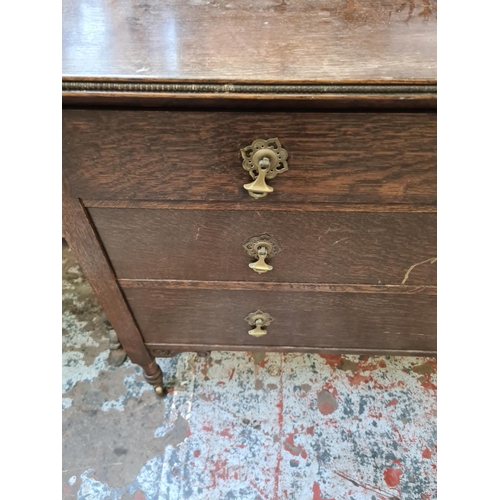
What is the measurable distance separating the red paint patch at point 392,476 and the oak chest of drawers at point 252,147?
0.50 m

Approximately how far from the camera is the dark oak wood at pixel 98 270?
24.3 inches

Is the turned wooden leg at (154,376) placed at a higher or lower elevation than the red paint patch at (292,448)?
higher

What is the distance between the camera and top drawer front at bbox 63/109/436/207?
1.57 ft

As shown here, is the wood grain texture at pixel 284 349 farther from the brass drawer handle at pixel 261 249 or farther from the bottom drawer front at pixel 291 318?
the brass drawer handle at pixel 261 249

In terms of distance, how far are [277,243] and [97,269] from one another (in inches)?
12.7

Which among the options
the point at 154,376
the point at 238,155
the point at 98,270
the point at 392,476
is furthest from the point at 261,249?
the point at 392,476

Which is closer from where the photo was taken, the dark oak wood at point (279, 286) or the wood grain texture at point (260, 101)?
the wood grain texture at point (260, 101)

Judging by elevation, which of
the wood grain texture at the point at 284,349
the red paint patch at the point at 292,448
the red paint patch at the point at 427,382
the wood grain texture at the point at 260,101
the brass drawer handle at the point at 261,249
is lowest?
the red paint patch at the point at 292,448

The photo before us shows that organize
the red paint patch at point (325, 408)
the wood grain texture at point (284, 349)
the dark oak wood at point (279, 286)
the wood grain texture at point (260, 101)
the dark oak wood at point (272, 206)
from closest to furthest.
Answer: the wood grain texture at point (260, 101)
the dark oak wood at point (272, 206)
the dark oak wood at point (279, 286)
the wood grain texture at point (284, 349)
the red paint patch at point (325, 408)

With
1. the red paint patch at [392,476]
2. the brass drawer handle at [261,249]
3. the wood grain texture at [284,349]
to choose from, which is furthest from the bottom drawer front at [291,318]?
the red paint patch at [392,476]

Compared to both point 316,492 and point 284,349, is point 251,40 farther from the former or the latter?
point 316,492

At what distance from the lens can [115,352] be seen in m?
1.20

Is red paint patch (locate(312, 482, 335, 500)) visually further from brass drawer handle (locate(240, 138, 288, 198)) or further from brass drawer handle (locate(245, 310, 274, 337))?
brass drawer handle (locate(240, 138, 288, 198))
